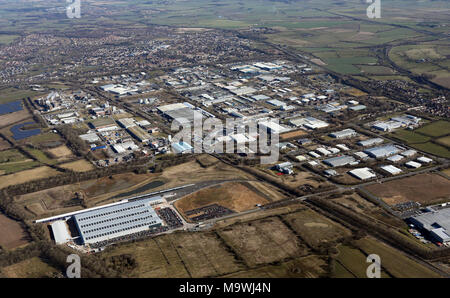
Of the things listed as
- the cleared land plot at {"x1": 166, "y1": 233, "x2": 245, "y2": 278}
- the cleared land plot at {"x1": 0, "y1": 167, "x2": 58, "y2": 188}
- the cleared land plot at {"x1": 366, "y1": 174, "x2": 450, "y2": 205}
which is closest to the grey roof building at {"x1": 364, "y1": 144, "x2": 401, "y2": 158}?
the cleared land plot at {"x1": 366, "y1": 174, "x2": 450, "y2": 205}

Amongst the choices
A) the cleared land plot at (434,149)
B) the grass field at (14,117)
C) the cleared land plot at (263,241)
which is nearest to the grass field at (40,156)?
the grass field at (14,117)

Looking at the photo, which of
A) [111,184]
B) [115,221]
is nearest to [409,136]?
[111,184]

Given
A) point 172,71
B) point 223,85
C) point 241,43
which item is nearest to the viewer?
point 223,85

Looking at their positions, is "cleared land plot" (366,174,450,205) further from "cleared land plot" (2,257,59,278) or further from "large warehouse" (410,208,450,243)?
"cleared land plot" (2,257,59,278)

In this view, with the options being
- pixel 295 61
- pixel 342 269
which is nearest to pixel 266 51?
pixel 295 61

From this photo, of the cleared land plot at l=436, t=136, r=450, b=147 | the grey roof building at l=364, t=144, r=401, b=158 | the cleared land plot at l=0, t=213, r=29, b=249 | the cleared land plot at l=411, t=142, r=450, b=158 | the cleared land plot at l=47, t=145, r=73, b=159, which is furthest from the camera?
the cleared land plot at l=436, t=136, r=450, b=147

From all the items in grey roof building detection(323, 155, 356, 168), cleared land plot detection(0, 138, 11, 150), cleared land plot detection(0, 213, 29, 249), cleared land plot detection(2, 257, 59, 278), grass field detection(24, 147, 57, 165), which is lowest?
cleared land plot detection(2, 257, 59, 278)
